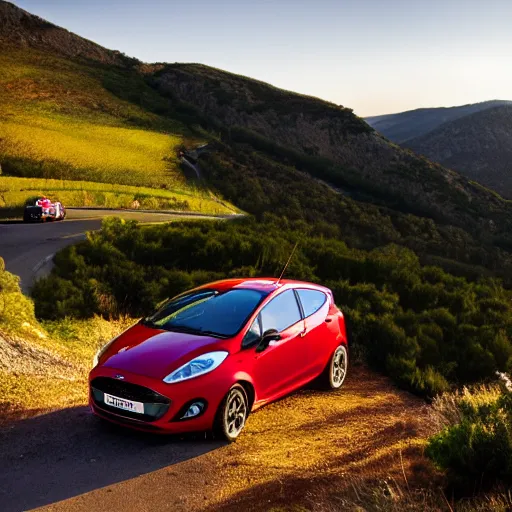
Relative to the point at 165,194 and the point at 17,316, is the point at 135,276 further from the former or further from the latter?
the point at 165,194

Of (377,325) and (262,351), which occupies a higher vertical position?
(262,351)

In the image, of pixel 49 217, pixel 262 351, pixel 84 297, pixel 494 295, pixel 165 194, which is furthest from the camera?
pixel 165 194

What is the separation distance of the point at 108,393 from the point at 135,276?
777 cm

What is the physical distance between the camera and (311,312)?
862cm

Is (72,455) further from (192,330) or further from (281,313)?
(281,313)

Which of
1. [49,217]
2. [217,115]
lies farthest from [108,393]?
[217,115]

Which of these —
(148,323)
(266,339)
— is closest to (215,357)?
(266,339)

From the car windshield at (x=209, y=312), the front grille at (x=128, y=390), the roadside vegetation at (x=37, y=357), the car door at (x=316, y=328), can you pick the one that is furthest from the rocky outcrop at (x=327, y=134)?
the front grille at (x=128, y=390)

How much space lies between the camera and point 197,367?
6586mm

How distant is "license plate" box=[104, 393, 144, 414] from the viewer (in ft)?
21.2

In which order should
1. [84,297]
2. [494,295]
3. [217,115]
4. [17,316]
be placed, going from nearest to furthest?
[17,316]
[84,297]
[494,295]
[217,115]

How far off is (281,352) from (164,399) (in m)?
1.81

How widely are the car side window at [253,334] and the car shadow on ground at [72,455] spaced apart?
3.68 feet

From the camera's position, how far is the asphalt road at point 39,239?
1443cm
